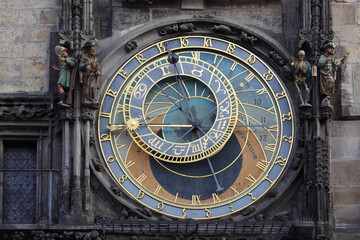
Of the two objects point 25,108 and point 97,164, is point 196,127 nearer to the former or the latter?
point 97,164

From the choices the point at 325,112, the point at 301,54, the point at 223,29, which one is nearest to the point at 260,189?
the point at 325,112

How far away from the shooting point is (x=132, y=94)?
1936 cm

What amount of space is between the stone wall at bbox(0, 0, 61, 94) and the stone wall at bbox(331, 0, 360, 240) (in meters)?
4.16

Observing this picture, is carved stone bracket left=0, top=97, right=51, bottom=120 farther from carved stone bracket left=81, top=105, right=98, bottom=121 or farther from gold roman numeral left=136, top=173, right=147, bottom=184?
gold roman numeral left=136, top=173, right=147, bottom=184

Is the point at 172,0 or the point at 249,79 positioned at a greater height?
the point at 172,0

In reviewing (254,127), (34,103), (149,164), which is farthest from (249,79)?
(34,103)

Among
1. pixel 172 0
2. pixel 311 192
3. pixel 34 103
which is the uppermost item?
pixel 172 0

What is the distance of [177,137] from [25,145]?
2194 mm

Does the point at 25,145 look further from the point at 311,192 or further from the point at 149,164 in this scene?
the point at 311,192

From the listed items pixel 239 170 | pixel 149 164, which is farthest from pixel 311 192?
pixel 149 164

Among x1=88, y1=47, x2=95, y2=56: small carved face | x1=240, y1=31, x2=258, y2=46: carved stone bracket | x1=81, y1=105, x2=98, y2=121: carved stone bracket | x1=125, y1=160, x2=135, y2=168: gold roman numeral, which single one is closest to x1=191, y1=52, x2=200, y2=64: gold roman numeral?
x1=240, y1=31, x2=258, y2=46: carved stone bracket

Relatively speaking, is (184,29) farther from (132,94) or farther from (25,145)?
(25,145)

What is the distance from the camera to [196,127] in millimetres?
19203

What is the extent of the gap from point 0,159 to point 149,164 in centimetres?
213
